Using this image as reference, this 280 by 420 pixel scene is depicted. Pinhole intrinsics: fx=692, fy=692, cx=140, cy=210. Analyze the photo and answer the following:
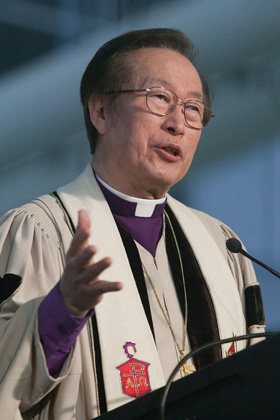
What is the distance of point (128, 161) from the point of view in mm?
2592

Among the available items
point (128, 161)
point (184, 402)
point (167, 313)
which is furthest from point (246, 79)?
point (184, 402)

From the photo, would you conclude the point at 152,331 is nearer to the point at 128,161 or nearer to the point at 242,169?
the point at 128,161

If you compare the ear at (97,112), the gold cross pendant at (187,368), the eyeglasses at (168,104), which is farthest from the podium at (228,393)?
the ear at (97,112)

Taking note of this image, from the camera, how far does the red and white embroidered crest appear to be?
88.3 inches

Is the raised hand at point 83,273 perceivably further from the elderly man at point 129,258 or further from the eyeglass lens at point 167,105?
the eyeglass lens at point 167,105

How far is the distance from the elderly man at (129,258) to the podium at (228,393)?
1.44ft

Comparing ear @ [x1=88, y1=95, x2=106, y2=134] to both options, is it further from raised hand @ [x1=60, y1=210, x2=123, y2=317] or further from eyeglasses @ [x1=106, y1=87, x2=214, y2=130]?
raised hand @ [x1=60, y1=210, x2=123, y2=317]

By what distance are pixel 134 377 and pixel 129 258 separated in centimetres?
50

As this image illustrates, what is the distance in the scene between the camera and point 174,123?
258cm

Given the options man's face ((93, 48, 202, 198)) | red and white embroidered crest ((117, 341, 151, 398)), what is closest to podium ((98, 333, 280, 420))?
red and white embroidered crest ((117, 341, 151, 398))

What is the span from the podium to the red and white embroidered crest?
2.42 ft

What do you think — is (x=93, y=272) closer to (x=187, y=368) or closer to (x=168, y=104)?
(x=187, y=368)

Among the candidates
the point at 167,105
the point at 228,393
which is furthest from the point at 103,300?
the point at 228,393

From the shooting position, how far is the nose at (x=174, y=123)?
102 inches
